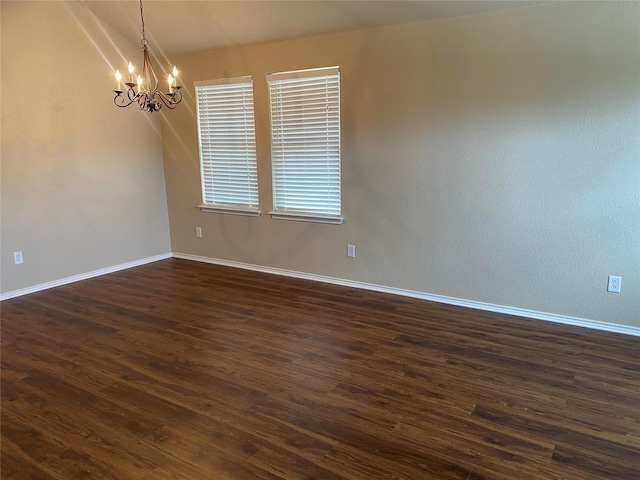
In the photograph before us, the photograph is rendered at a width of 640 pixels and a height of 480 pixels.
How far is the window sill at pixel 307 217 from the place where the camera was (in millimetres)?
4300

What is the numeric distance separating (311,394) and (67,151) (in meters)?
3.70

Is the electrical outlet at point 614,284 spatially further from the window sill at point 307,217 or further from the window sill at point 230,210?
the window sill at point 230,210

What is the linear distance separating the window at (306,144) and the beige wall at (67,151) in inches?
70.8

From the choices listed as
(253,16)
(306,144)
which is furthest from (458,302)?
(253,16)

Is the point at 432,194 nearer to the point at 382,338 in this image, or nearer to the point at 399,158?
the point at 399,158

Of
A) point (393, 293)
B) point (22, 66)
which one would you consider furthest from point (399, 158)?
point (22, 66)

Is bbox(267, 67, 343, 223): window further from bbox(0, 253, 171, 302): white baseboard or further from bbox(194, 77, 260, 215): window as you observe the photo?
bbox(0, 253, 171, 302): white baseboard

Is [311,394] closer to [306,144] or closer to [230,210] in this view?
[306,144]

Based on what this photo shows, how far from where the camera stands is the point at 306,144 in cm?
436

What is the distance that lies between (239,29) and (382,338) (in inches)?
124

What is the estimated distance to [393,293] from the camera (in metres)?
4.13

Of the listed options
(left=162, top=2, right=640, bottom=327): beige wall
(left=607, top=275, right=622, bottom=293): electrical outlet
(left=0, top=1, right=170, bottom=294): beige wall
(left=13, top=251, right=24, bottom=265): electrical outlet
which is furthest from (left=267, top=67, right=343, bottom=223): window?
(left=13, top=251, right=24, bottom=265): electrical outlet

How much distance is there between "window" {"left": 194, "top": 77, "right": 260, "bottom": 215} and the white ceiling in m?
0.48

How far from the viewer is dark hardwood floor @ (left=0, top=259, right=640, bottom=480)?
1.93 meters
